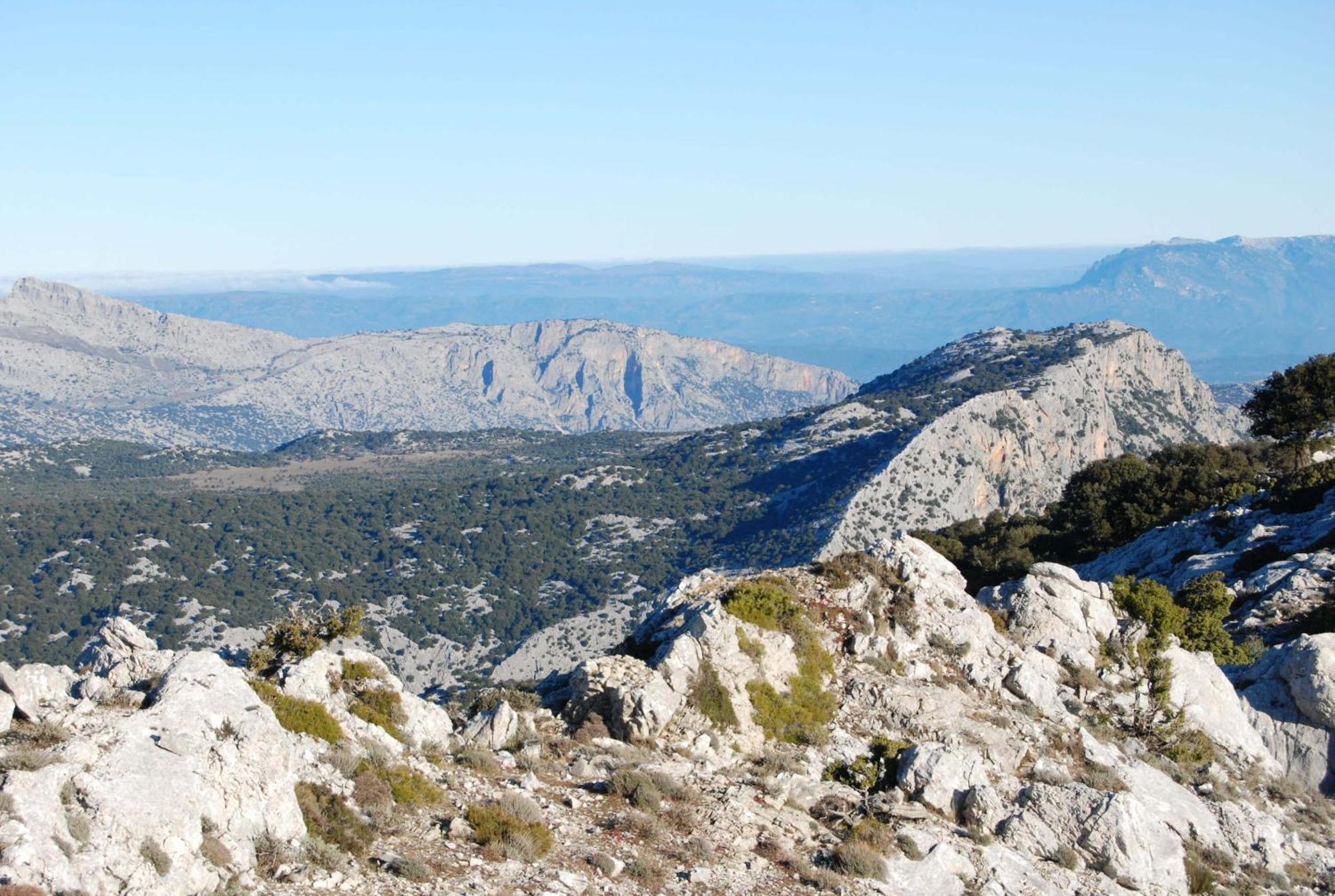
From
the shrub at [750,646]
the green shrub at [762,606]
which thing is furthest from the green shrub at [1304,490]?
the shrub at [750,646]

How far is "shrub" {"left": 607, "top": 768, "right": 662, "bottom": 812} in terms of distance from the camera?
17.4m

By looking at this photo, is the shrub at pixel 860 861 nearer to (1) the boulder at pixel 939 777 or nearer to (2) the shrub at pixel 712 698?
(1) the boulder at pixel 939 777

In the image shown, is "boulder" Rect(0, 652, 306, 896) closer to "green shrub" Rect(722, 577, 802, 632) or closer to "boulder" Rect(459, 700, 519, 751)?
"boulder" Rect(459, 700, 519, 751)

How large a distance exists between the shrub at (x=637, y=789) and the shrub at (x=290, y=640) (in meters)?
6.77

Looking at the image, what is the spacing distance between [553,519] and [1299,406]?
12168cm

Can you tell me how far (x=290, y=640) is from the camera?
20.8 meters

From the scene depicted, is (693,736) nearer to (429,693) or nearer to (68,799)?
(68,799)

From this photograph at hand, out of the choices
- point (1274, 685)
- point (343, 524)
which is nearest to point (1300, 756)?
point (1274, 685)

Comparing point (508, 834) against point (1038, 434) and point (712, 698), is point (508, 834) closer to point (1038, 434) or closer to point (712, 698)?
point (712, 698)

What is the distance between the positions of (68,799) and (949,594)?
72.0 ft

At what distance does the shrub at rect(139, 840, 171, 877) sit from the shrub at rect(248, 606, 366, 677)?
6603mm

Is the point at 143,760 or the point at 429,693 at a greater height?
the point at 143,760

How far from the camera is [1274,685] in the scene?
27.1 metres

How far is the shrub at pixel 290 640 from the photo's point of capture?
65.9 feet
